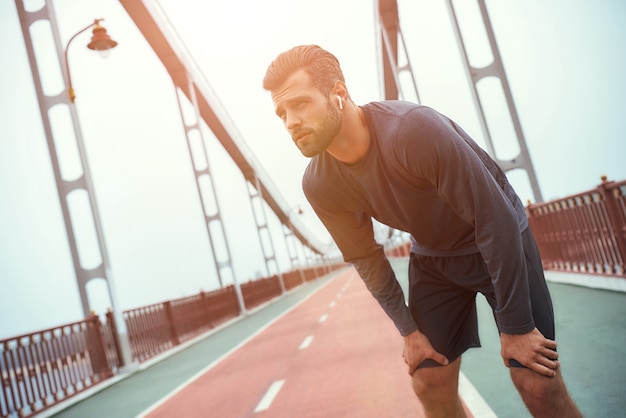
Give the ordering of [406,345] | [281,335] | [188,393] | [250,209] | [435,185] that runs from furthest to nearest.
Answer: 1. [250,209]
2. [281,335]
3. [188,393]
4. [406,345]
5. [435,185]

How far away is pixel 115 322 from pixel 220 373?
3722 millimetres

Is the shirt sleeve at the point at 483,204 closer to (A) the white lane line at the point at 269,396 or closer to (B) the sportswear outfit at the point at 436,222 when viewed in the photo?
(B) the sportswear outfit at the point at 436,222

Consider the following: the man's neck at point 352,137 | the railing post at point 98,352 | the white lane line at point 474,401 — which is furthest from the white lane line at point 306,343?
the man's neck at point 352,137

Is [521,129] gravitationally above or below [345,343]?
above

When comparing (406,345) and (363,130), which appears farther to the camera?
(406,345)

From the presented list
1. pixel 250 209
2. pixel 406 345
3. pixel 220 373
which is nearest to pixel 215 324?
pixel 220 373

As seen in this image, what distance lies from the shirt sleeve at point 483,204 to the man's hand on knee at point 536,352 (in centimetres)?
3

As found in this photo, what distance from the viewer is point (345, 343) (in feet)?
21.7

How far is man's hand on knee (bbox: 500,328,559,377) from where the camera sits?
61.2 inches

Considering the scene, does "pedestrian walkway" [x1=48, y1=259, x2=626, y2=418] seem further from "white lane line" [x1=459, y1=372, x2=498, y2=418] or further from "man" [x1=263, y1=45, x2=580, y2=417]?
"man" [x1=263, y1=45, x2=580, y2=417]

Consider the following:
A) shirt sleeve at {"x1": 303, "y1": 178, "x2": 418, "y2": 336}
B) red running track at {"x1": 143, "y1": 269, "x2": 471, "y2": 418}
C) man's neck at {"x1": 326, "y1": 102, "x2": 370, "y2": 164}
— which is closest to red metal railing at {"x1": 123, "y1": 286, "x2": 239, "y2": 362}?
red running track at {"x1": 143, "y1": 269, "x2": 471, "y2": 418}

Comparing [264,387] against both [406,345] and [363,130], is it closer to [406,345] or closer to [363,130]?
[406,345]

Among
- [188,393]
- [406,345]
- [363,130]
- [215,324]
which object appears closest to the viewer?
[363,130]

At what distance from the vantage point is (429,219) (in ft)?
6.11
